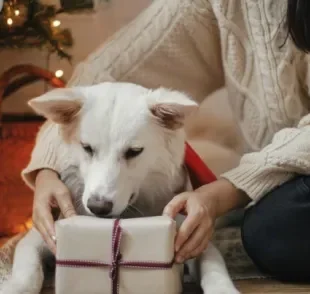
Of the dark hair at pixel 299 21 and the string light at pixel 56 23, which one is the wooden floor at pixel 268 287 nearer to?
the dark hair at pixel 299 21

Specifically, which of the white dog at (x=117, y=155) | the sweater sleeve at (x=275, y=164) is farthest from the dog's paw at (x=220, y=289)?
the sweater sleeve at (x=275, y=164)

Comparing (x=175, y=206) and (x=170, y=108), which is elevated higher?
(x=170, y=108)

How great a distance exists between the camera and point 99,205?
1109 mm

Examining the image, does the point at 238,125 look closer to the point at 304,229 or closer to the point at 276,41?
the point at 276,41

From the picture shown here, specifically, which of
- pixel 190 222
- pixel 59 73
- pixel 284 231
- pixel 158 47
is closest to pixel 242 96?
pixel 158 47

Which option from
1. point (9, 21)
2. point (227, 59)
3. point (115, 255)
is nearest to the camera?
point (115, 255)

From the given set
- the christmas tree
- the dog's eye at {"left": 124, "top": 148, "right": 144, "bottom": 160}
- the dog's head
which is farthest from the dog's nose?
the christmas tree

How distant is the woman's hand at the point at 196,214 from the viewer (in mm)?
1117

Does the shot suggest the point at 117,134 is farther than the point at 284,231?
No

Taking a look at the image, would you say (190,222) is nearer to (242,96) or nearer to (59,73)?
(242,96)

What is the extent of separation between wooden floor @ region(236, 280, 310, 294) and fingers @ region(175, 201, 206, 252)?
0.18m

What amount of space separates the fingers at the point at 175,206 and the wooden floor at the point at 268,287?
0.20m

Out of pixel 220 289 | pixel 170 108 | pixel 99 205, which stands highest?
pixel 170 108

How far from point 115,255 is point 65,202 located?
0.16m
